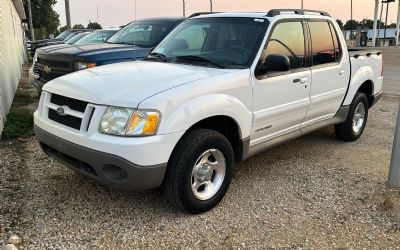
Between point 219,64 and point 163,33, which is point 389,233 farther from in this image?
point 163,33

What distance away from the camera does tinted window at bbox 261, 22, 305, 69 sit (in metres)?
4.53

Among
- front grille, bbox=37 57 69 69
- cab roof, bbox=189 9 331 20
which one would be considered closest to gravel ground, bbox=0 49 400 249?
cab roof, bbox=189 9 331 20

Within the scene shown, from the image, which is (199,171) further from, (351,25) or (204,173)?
(351,25)

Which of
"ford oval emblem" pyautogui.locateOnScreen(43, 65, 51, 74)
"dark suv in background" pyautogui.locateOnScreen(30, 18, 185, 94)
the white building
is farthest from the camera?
"ford oval emblem" pyautogui.locateOnScreen(43, 65, 51, 74)

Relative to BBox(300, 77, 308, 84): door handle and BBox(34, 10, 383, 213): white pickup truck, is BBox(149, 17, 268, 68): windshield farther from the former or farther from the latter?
BBox(300, 77, 308, 84): door handle

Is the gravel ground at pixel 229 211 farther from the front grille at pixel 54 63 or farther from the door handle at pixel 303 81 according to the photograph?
the front grille at pixel 54 63

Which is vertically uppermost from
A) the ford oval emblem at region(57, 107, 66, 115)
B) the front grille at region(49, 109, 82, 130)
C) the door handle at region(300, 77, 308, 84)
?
the door handle at region(300, 77, 308, 84)

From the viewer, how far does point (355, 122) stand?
6508 millimetres

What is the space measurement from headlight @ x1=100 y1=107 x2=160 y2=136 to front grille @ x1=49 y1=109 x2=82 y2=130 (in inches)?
15.3

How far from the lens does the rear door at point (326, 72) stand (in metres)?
5.17

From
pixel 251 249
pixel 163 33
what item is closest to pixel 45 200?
pixel 251 249

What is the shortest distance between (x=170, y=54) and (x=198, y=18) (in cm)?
73

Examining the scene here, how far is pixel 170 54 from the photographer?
4871 millimetres

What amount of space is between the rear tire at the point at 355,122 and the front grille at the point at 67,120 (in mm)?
4105
